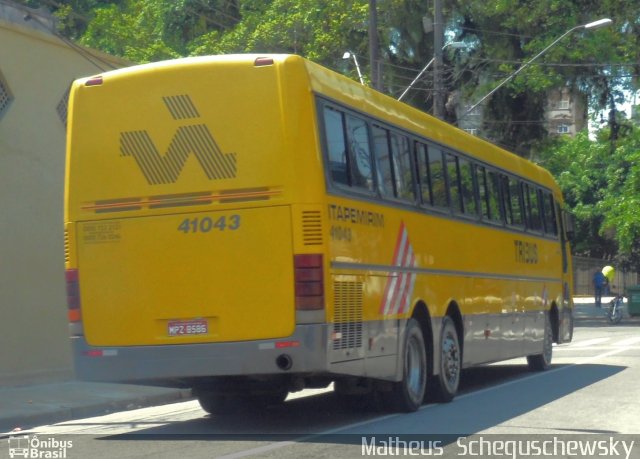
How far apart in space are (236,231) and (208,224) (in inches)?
12.1

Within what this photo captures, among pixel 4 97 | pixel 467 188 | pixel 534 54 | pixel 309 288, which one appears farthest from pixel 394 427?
pixel 534 54

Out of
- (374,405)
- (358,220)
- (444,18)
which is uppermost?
(444,18)

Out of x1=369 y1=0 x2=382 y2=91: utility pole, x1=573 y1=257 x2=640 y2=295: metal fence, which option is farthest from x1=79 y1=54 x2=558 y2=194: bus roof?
x1=573 y1=257 x2=640 y2=295: metal fence

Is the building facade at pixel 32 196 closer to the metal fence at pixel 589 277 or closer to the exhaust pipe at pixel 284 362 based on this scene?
the exhaust pipe at pixel 284 362

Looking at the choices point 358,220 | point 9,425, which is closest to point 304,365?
point 358,220

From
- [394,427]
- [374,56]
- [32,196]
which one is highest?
[374,56]

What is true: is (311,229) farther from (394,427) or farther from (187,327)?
(394,427)

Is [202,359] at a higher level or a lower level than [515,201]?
lower

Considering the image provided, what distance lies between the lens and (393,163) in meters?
13.1

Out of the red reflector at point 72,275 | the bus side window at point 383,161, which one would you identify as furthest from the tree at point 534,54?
the red reflector at point 72,275

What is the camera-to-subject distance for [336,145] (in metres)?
11.6

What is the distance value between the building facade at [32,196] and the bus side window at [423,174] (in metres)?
6.44

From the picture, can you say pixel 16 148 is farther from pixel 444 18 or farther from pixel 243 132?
pixel 444 18

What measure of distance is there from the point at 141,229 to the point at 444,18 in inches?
996
